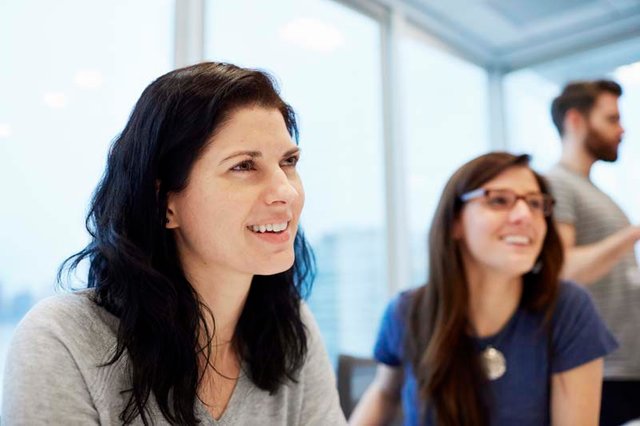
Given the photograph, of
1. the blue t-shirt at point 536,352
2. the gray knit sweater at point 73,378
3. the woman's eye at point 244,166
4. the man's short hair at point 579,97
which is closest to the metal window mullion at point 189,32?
the woman's eye at point 244,166

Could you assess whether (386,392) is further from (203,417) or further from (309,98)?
(309,98)

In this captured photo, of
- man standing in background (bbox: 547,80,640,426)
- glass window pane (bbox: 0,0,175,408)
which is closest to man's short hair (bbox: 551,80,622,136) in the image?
man standing in background (bbox: 547,80,640,426)

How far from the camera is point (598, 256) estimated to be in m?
2.05

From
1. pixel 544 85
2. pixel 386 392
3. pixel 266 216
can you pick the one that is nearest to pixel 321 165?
pixel 386 392

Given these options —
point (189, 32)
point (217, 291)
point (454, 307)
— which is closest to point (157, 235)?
point (217, 291)

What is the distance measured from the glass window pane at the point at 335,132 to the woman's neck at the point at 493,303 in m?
1.32

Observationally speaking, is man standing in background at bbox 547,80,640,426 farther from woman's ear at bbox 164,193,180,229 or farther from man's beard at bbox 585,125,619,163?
woman's ear at bbox 164,193,180,229

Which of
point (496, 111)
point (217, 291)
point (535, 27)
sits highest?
point (535, 27)

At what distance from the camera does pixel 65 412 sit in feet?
2.84

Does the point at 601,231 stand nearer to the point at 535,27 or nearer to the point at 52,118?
the point at 535,27

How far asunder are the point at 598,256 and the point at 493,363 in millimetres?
830

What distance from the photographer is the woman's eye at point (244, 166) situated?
1.07 meters

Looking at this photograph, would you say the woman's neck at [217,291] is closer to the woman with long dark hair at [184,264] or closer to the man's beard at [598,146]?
the woman with long dark hair at [184,264]

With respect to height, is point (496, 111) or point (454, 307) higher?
point (496, 111)
